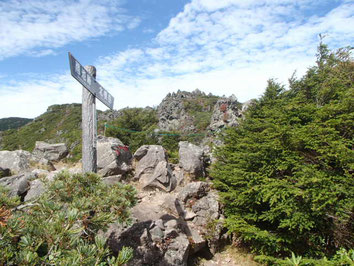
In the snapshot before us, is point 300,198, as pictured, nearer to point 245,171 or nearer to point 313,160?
point 313,160

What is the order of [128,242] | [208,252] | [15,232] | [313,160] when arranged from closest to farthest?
[15,232] < [128,242] < [313,160] < [208,252]

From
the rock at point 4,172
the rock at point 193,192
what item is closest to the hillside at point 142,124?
the rock at point 4,172

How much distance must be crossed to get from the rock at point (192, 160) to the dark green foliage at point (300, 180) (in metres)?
1.52

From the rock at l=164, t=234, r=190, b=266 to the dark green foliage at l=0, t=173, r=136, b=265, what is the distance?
2.02 meters

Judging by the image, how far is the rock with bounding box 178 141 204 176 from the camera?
7758mm

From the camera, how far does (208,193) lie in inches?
259

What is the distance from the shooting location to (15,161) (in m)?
7.05

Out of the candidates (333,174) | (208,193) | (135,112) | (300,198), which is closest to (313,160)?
(333,174)

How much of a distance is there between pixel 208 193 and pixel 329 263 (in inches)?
154

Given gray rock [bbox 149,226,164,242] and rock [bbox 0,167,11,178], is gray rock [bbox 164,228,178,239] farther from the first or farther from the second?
rock [bbox 0,167,11,178]

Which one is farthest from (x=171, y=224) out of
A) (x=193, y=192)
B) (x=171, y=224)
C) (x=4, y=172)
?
(x=4, y=172)

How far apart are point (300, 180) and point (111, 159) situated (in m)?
5.75

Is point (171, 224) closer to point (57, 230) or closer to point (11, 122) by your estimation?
point (57, 230)

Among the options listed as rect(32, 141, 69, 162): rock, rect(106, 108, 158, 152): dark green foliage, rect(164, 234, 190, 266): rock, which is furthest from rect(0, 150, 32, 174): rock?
rect(164, 234, 190, 266): rock
